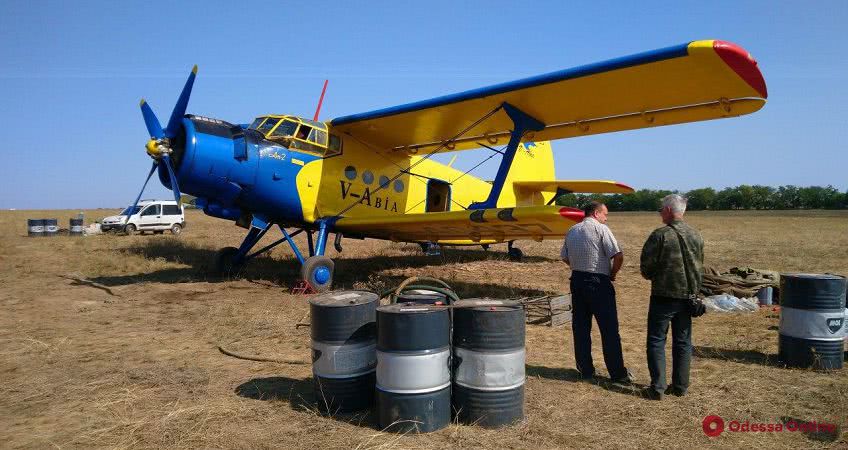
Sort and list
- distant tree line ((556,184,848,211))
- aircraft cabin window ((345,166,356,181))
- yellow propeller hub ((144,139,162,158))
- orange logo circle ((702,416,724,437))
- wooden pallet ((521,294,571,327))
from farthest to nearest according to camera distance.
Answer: distant tree line ((556,184,848,211)), aircraft cabin window ((345,166,356,181)), yellow propeller hub ((144,139,162,158)), wooden pallet ((521,294,571,327)), orange logo circle ((702,416,724,437))

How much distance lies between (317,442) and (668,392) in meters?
2.88

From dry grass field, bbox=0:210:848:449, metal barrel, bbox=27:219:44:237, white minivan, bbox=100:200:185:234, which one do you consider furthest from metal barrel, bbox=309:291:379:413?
metal barrel, bbox=27:219:44:237

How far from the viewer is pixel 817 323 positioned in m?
4.66

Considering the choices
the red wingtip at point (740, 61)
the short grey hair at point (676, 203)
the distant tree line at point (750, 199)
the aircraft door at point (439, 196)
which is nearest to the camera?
the short grey hair at point (676, 203)

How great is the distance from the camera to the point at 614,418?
3676 mm

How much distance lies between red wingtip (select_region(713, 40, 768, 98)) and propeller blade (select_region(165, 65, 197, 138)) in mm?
7688

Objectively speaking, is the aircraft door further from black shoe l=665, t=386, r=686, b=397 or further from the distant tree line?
the distant tree line

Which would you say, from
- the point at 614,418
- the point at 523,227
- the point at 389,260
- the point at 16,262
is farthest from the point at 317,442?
the point at 16,262

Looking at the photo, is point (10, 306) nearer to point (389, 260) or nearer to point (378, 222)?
point (378, 222)

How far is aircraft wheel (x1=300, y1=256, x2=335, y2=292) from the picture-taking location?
29.6 ft

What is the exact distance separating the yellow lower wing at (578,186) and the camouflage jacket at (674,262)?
6.95 metres

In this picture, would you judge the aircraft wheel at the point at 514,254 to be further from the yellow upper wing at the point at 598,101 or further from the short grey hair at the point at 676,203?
the short grey hair at the point at 676,203

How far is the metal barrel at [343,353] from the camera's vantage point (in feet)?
11.9

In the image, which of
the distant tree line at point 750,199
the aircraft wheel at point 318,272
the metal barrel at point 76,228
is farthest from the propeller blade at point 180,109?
the distant tree line at point 750,199
